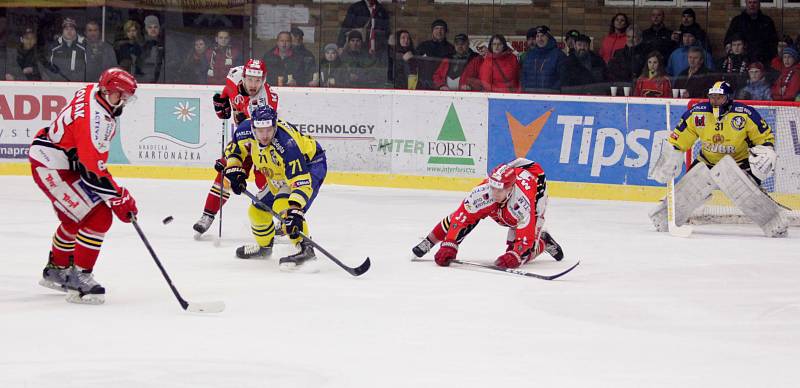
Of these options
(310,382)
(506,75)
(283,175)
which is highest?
(506,75)

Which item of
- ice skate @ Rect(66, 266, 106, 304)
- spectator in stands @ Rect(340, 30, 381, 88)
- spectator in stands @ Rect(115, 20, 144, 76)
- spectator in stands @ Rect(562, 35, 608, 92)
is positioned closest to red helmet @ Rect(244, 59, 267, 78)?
ice skate @ Rect(66, 266, 106, 304)

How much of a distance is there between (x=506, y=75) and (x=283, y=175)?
16.0ft

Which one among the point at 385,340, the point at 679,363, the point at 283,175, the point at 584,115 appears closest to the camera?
the point at 679,363

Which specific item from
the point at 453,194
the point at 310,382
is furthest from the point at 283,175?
the point at 453,194

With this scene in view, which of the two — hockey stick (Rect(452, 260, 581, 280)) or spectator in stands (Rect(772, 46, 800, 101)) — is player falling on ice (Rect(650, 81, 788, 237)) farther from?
hockey stick (Rect(452, 260, 581, 280))

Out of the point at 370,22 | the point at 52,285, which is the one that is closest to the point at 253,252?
the point at 52,285

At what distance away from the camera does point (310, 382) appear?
445 centimetres

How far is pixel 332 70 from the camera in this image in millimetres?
12180

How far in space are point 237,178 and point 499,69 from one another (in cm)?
495

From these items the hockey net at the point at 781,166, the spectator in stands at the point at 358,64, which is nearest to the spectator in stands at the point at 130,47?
the spectator in stands at the point at 358,64

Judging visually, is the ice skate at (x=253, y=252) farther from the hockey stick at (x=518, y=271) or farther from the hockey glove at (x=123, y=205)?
the hockey glove at (x=123, y=205)

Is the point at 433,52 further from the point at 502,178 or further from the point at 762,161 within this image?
the point at 502,178

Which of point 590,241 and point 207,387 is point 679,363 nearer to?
point 207,387

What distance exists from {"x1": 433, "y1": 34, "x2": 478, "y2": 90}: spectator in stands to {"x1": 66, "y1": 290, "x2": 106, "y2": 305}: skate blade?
648 centimetres
